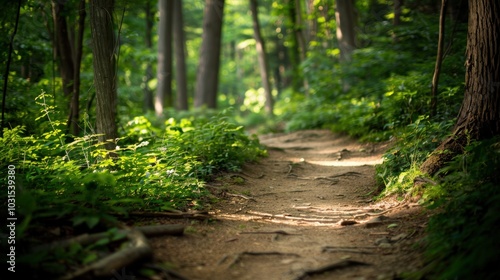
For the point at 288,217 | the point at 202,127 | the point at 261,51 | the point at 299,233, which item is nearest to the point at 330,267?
the point at 299,233

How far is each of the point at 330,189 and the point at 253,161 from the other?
7.47 ft

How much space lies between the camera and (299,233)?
486 cm

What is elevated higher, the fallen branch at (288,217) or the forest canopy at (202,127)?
the forest canopy at (202,127)

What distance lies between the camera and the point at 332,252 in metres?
4.25

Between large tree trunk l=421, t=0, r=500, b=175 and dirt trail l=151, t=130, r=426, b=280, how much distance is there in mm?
1041

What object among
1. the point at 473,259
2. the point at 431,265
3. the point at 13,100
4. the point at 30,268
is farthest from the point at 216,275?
the point at 13,100

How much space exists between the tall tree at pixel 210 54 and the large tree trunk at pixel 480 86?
1370 cm

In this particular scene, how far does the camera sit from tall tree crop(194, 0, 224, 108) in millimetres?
17812

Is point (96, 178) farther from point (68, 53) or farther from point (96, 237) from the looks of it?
point (68, 53)

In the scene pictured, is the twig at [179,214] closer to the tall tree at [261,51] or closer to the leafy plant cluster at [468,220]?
the leafy plant cluster at [468,220]

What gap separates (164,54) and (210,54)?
2.48m

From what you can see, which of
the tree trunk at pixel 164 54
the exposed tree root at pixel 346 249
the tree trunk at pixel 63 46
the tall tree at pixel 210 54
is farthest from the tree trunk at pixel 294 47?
the exposed tree root at pixel 346 249

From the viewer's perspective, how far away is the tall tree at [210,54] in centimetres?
1781

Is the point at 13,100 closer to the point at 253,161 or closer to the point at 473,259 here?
the point at 253,161
